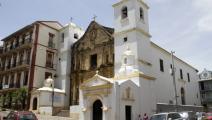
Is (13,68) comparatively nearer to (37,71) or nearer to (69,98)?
(37,71)

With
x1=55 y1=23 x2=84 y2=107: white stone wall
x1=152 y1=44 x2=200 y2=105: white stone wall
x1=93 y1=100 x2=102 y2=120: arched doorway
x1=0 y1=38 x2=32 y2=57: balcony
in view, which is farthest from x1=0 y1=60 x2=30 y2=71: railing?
x1=152 y1=44 x2=200 y2=105: white stone wall

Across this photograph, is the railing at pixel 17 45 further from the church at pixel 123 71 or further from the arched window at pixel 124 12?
the arched window at pixel 124 12

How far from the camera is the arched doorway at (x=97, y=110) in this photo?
23003mm

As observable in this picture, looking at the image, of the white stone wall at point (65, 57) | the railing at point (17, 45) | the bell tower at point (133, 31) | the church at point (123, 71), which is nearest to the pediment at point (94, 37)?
the church at point (123, 71)

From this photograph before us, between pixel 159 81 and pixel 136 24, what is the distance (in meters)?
8.14

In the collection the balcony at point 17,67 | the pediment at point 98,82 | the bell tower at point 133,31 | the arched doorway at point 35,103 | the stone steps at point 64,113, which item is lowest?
the stone steps at point 64,113

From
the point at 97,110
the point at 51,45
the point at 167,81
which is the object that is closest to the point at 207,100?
the point at 167,81

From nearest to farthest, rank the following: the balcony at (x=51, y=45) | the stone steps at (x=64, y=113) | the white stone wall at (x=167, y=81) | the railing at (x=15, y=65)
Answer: the stone steps at (x=64, y=113) → the white stone wall at (x=167, y=81) → the railing at (x=15, y=65) → the balcony at (x=51, y=45)

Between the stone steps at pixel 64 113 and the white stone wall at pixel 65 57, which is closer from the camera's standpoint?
the stone steps at pixel 64 113

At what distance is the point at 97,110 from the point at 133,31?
32.6ft

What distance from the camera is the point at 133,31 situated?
2722 centimetres

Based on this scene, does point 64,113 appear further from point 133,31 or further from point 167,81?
point 167,81

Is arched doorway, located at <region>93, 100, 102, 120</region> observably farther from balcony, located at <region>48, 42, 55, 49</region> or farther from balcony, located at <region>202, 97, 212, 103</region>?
balcony, located at <region>202, 97, 212, 103</region>

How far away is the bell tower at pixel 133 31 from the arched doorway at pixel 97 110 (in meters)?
5.32
